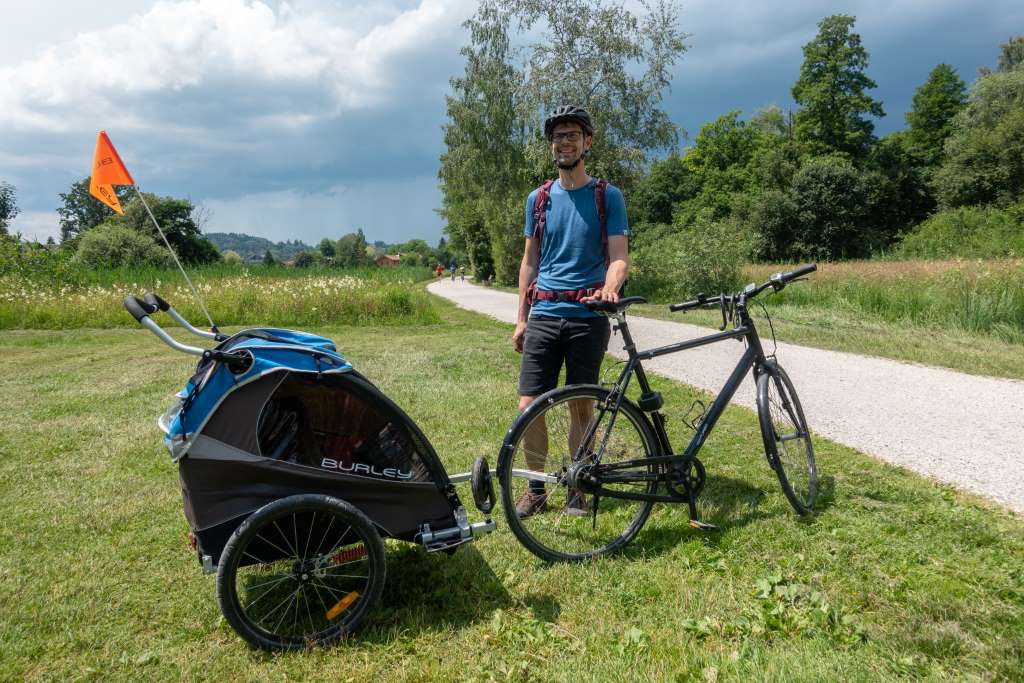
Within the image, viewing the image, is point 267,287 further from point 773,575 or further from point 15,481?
point 773,575

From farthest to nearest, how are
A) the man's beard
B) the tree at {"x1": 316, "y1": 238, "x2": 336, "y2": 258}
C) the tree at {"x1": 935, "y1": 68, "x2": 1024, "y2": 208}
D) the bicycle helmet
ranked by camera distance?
the tree at {"x1": 316, "y1": 238, "x2": 336, "y2": 258}
the tree at {"x1": 935, "y1": 68, "x2": 1024, "y2": 208}
the man's beard
the bicycle helmet

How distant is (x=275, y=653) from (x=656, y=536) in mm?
2005

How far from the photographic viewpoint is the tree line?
21109mm

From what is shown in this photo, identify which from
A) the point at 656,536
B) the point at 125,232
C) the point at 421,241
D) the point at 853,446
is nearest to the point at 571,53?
the point at 853,446

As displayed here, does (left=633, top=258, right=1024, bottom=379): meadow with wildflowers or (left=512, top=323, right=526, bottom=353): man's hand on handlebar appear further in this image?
(left=633, top=258, right=1024, bottom=379): meadow with wildflowers

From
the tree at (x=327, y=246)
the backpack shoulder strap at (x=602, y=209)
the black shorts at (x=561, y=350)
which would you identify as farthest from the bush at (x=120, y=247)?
the tree at (x=327, y=246)

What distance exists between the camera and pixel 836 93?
1816 inches

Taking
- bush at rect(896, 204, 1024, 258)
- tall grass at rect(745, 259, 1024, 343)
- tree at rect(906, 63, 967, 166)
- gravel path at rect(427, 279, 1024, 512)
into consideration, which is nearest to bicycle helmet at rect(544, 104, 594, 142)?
gravel path at rect(427, 279, 1024, 512)

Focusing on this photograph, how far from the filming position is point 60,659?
253 cm

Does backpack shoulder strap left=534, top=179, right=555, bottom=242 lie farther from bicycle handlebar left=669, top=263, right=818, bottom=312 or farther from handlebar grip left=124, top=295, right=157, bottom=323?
handlebar grip left=124, top=295, right=157, bottom=323

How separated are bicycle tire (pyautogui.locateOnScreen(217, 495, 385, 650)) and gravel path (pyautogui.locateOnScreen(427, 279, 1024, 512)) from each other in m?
3.72

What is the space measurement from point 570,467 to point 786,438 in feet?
4.41

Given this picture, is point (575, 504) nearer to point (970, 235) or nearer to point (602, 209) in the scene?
point (602, 209)

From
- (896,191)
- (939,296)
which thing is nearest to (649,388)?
(939,296)
